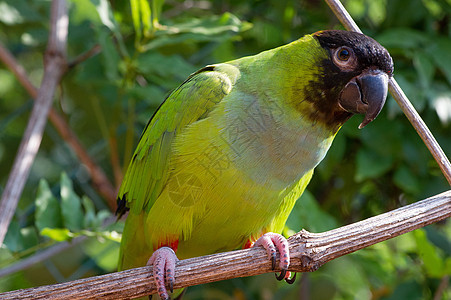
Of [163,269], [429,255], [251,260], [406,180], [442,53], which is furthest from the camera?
[406,180]

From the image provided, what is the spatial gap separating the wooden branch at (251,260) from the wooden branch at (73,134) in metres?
1.41

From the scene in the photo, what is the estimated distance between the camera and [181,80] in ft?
10.2

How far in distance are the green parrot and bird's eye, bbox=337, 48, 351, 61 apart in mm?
11

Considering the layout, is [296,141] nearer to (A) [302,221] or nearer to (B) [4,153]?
(A) [302,221]

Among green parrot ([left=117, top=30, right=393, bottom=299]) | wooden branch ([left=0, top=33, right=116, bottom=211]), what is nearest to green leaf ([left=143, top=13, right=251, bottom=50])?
green parrot ([left=117, top=30, right=393, bottom=299])

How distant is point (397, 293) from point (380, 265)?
0.66 feet

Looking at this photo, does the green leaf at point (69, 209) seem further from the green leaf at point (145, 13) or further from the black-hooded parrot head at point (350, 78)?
the black-hooded parrot head at point (350, 78)

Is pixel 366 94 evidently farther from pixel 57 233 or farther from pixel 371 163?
pixel 57 233

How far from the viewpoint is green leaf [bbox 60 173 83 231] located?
244 cm

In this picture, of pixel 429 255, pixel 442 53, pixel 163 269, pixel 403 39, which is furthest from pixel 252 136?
pixel 442 53

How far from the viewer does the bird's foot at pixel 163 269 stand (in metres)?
1.99

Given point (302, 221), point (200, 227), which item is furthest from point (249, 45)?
point (200, 227)

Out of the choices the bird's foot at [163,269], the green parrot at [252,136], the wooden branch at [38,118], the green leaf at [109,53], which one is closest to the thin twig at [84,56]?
the wooden branch at [38,118]

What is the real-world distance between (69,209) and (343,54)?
133cm
